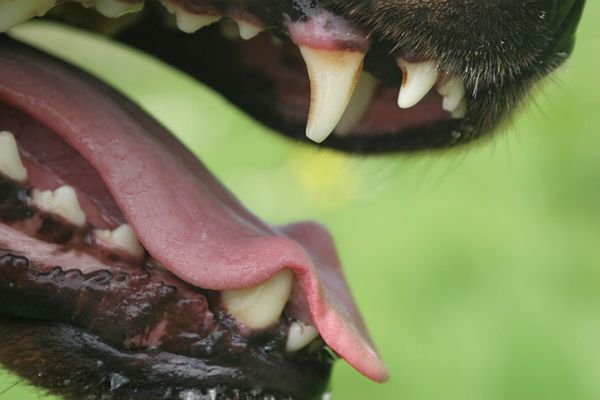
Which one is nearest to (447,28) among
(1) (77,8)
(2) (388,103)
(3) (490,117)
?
(3) (490,117)

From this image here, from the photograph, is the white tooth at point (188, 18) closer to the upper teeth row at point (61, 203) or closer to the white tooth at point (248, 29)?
the white tooth at point (248, 29)

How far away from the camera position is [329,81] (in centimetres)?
153

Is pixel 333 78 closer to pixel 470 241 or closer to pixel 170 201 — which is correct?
pixel 170 201

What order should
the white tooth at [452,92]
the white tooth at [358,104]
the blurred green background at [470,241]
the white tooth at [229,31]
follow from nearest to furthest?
1. the white tooth at [452,92]
2. the white tooth at [358,104]
3. the white tooth at [229,31]
4. the blurred green background at [470,241]

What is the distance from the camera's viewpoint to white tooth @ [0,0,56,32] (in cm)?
155

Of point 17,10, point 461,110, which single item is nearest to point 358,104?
point 461,110

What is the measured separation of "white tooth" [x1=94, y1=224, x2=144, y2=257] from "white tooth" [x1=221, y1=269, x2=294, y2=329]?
14 centimetres

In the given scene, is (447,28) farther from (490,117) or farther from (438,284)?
(438,284)

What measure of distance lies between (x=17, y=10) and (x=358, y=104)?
0.60m

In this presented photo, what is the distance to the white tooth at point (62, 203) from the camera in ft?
4.83

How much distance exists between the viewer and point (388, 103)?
6.07 feet

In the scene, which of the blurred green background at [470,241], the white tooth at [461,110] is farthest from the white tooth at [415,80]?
the blurred green background at [470,241]

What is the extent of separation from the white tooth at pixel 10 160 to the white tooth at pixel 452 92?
0.62m

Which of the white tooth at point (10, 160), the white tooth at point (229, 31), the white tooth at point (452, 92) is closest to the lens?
the white tooth at point (10, 160)
